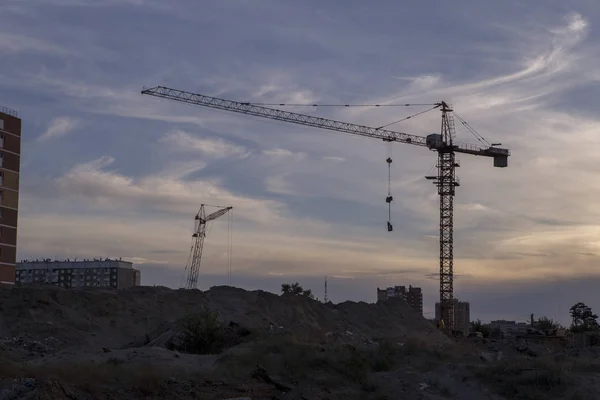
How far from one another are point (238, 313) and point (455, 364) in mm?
23554

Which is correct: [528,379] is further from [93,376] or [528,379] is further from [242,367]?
[93,376]

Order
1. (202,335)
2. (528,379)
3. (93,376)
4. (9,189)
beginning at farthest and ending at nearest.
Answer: (9,189), (202,335), (528,379), (93,376)

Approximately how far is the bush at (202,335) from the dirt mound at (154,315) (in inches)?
102

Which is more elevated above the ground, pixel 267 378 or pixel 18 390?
pixel 18 390

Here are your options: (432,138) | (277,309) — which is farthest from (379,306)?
(432,138)

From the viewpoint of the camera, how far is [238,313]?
49.3 m

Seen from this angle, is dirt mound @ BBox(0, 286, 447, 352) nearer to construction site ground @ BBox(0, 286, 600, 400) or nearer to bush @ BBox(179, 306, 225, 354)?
construction site ground @ BBox(0, 286, 600, 400)

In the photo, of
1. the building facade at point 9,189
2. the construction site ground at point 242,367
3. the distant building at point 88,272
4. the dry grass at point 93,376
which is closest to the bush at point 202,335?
the construction site ground at point 242,367

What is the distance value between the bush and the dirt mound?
259 cm

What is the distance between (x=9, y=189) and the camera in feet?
324

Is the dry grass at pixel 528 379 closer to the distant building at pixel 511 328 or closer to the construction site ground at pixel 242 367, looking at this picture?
the construction site ground at pixel 242 367

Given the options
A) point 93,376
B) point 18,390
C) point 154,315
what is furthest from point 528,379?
point 154,315

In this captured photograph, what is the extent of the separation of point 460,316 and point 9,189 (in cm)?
7243

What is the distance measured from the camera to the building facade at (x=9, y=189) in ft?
314
